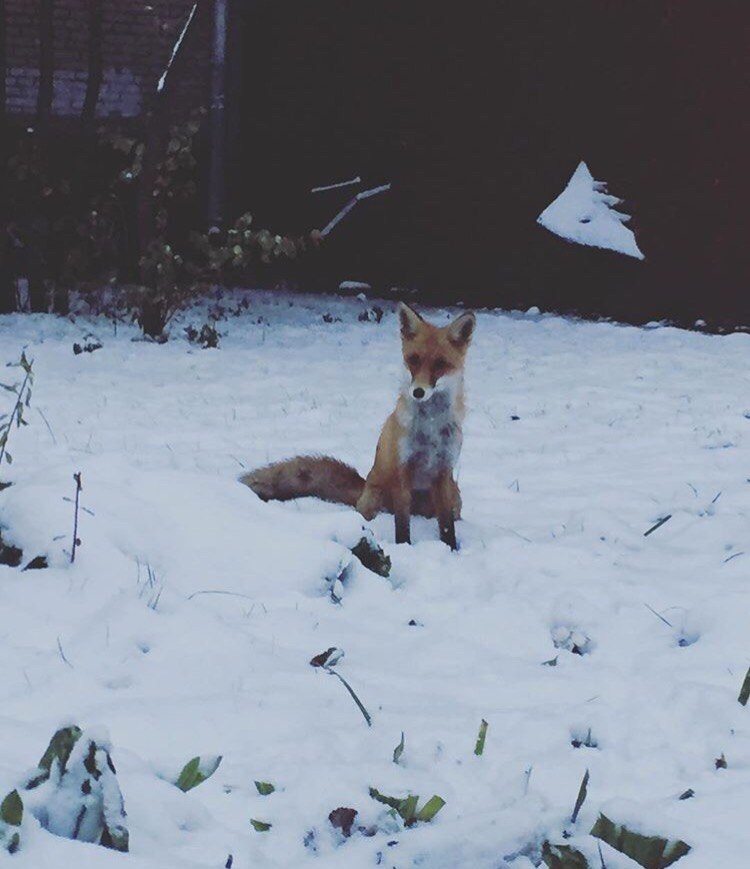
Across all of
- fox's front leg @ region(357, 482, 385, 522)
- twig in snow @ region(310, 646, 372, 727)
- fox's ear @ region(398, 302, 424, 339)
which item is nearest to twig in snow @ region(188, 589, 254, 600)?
twig in snow @ region(310, 646, 372, 727)

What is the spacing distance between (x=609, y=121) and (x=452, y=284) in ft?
8.94

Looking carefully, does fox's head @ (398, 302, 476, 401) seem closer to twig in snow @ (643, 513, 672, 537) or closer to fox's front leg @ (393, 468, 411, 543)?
fox's front leg @ (393, 468, 411, 543)

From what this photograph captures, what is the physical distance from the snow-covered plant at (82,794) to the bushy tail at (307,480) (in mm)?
2983

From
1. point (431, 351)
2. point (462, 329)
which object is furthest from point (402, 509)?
point (462, 329)

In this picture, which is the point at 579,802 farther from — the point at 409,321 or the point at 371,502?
the point at 409,321

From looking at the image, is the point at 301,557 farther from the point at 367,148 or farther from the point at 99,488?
the point at 367,148

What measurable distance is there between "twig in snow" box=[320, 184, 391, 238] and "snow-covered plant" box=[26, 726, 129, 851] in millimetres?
11234

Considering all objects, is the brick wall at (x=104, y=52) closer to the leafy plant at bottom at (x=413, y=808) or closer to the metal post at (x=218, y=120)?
the metal post at (x=218, y=120)

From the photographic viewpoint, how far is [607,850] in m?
2.21

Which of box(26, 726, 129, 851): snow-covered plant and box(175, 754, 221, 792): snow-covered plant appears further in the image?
box(175, 754, 221, 792): snow-covered plant

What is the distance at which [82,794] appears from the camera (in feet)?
6.96

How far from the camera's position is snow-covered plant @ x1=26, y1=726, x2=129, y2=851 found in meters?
2.10

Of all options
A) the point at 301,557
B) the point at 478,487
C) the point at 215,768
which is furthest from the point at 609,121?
the point at 215,768

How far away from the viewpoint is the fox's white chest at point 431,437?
4898mm
